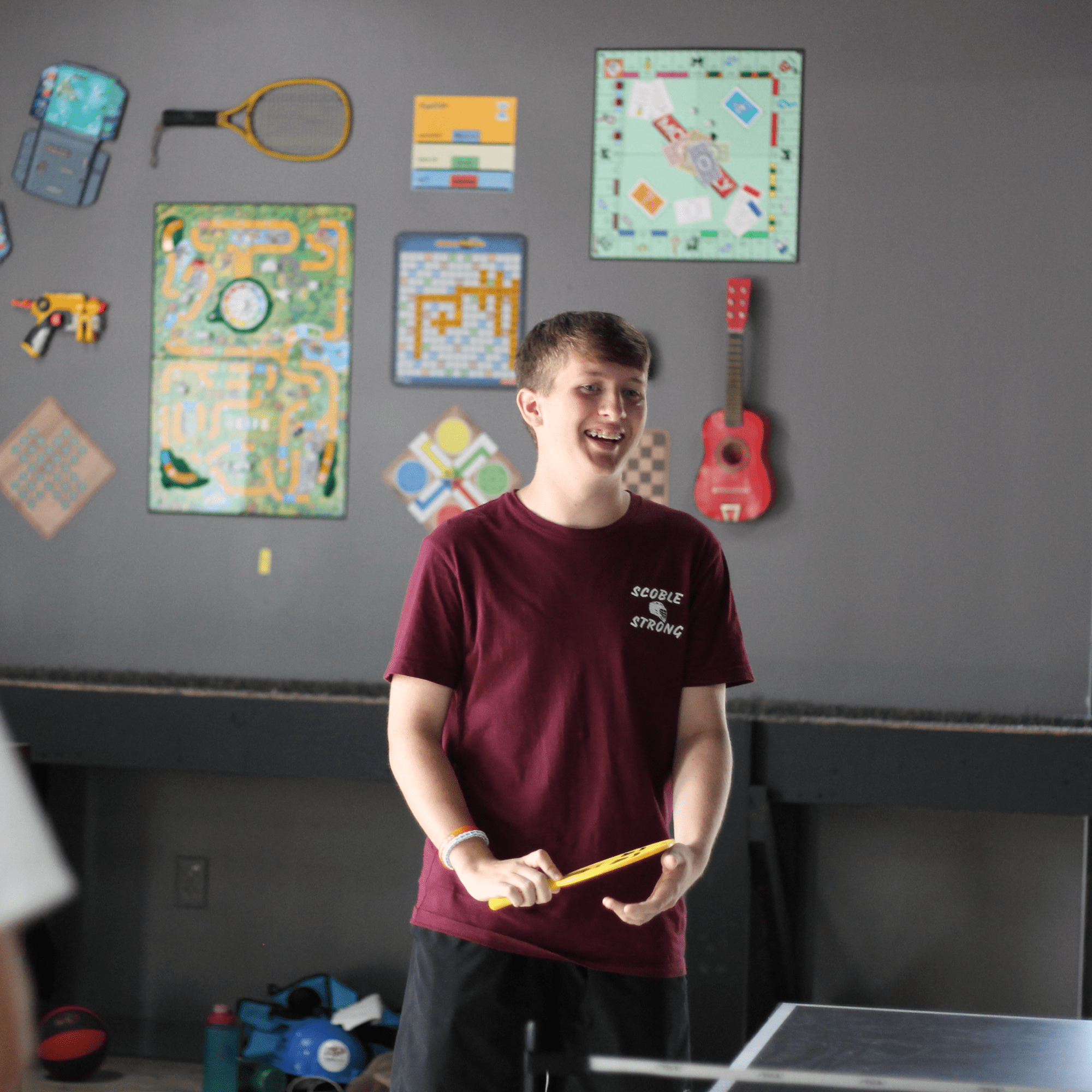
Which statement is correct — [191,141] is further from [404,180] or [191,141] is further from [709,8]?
[709,8]

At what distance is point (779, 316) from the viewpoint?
10.7 feet

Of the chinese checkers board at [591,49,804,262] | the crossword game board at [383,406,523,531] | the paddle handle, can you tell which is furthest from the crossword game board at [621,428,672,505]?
the paddle handle

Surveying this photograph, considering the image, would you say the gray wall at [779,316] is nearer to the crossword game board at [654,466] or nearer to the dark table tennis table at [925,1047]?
the crossword game board at [654,466]

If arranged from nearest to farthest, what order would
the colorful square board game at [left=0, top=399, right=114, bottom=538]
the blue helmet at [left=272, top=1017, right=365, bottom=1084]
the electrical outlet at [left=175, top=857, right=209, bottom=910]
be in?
the blue helmet at [left=272, top=1017, right=365, bottom=1084], the electrical outlet at [left=175, top=857, right=209, bottom=910], the colorful square board game at [left=0, top=399, right=114, bottom=538]

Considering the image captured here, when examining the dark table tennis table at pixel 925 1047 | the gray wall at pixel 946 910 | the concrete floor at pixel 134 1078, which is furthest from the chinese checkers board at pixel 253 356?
the dark table tennis table at pixel 925 1047

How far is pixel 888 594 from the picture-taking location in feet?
10.6

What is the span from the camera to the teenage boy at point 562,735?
1.27m

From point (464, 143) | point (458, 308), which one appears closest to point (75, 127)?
point (464, 143)

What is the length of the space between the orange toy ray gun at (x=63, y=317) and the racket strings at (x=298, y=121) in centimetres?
69

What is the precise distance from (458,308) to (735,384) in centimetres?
80

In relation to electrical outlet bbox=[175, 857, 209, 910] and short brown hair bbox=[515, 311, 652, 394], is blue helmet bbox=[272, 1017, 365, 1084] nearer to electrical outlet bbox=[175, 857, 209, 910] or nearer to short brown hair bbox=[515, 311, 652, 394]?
electrical outlet bbox=[175, 857, 209, 910]

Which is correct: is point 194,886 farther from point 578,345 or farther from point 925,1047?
point 578,345

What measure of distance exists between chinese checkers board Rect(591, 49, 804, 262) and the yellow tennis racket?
0.76m

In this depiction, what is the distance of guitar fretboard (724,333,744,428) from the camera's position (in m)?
3.20
